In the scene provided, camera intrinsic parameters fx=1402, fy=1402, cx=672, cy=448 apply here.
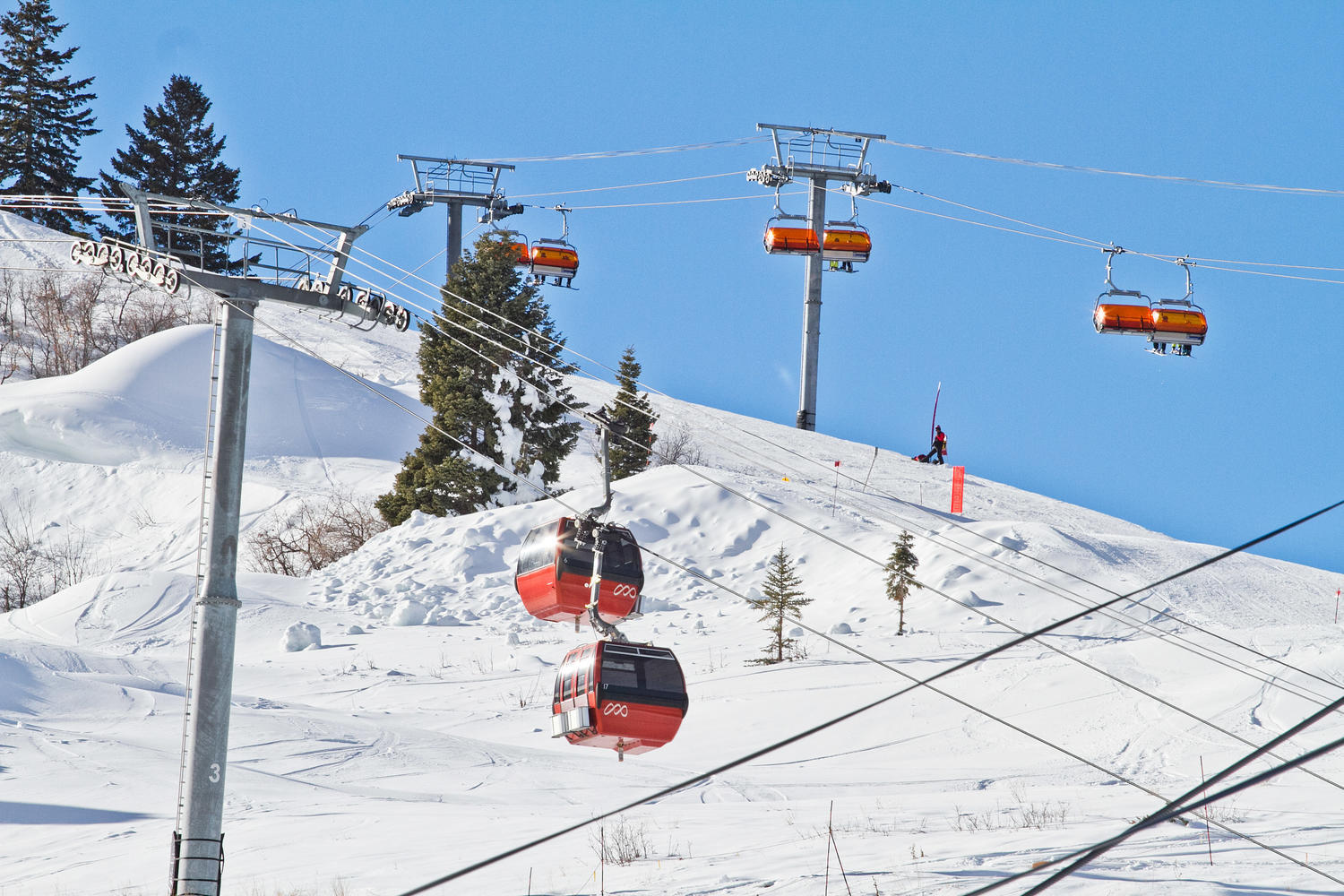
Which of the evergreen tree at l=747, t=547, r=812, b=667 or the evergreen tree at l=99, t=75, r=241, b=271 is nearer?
the evergreen tree at l=747, t=547, r=812, b=667

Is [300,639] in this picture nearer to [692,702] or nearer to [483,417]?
[692,702]

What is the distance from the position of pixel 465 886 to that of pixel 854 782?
6.83 meters

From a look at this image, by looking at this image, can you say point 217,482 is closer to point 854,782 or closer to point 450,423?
point 854,782

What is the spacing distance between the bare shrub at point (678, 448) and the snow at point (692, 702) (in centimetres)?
354

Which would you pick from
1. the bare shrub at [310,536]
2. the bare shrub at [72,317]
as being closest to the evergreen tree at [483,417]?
the bare shrub at [310,536]

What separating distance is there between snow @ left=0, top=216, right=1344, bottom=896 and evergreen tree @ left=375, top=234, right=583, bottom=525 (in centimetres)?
248

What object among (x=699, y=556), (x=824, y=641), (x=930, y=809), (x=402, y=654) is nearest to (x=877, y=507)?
(x=699, y=556)

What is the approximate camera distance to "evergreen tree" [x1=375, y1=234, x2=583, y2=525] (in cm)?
3750

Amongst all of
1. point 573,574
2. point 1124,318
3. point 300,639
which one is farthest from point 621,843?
point 1124,318

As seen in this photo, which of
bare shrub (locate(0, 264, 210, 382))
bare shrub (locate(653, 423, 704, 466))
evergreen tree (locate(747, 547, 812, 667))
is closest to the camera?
evergreen tree (locate(747, 547, 812, 667))

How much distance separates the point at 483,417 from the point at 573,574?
73.9 feet

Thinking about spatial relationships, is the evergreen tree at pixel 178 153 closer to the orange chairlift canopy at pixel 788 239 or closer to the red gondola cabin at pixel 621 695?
the orange chairlift canopy at pixel 788 239

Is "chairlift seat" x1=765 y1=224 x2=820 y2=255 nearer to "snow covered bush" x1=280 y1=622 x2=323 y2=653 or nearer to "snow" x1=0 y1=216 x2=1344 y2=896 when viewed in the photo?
"snow" x1=0 y1=216 x2=1344 y2=896

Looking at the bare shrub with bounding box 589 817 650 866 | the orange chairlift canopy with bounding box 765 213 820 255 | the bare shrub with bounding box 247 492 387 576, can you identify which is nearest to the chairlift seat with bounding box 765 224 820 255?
the orange chairlift canopy with bounding box 765 213 820 255
